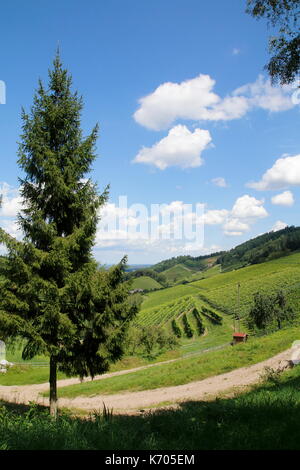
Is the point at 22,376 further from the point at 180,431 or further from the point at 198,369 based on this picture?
the point at 180,431

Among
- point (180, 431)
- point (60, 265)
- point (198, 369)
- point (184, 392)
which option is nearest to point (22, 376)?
point (198, 369)

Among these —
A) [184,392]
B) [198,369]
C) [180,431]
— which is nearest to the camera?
[180,431]

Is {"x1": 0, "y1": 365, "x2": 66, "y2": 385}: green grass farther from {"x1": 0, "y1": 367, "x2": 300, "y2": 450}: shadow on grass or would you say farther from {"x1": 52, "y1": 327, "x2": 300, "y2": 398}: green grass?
{"x1": 0, "y1": 367, "x2": 300, "y2": 450}: shadow on grass

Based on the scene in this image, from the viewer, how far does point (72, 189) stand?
41.8ft

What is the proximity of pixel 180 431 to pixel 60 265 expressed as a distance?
7702mm

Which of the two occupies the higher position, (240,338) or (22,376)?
(240,338)

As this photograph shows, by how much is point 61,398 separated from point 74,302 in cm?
1407

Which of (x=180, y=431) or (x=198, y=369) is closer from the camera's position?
(x=180, y=431)

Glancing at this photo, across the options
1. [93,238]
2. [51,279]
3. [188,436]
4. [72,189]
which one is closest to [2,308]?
[51,279]

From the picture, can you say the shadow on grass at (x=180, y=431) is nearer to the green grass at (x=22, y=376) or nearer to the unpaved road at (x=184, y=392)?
the unpaved road at (x=184, y=392)

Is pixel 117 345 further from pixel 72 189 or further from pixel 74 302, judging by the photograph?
pixel 72 189

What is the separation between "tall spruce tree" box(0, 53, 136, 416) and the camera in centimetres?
1099

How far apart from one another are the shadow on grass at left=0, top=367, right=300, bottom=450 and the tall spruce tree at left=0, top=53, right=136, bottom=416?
18.5 feet

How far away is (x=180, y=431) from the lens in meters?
5.03
